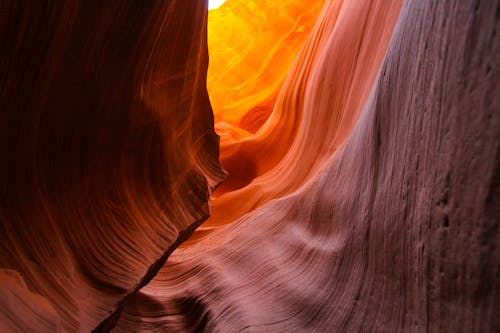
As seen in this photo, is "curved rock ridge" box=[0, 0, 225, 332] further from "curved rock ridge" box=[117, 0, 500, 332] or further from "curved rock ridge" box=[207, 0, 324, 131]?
"curved rock ridge" box=[207, 0, 324, 131]

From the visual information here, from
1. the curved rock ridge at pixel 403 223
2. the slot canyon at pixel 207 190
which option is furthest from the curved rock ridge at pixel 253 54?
the curved rock ridge at pixel 403 223

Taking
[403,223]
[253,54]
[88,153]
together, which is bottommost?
[403,223]

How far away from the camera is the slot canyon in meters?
0.79

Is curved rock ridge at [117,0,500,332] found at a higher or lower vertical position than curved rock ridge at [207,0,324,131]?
lower

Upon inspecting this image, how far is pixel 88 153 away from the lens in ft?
4.19

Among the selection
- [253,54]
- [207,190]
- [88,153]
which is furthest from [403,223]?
[253,54]

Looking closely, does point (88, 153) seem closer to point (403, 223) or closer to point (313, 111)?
point (403, 223)

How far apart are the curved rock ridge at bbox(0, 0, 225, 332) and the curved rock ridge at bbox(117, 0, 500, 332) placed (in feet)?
1.17

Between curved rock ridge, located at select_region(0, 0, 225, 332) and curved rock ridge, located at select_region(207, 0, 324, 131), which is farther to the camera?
curved rock ridge, located at select_region(207, 0, 324, 131)

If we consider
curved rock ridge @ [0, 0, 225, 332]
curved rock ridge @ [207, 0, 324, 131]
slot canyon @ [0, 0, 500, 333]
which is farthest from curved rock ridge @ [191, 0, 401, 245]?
curved rock ridge @ [0, 0, 225, 332]

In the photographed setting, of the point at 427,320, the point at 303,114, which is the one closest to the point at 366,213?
the point at 427,320

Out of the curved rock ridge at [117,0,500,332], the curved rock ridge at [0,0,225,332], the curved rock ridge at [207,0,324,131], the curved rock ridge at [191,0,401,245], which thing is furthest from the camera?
the curved rock ridge at [207,0,324,131]

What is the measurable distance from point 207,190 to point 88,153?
2.19 feet

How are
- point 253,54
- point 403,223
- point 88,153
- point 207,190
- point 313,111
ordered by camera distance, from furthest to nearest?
point 253,54
point 313,111
point 207,190
point 88,153
point 403,223
